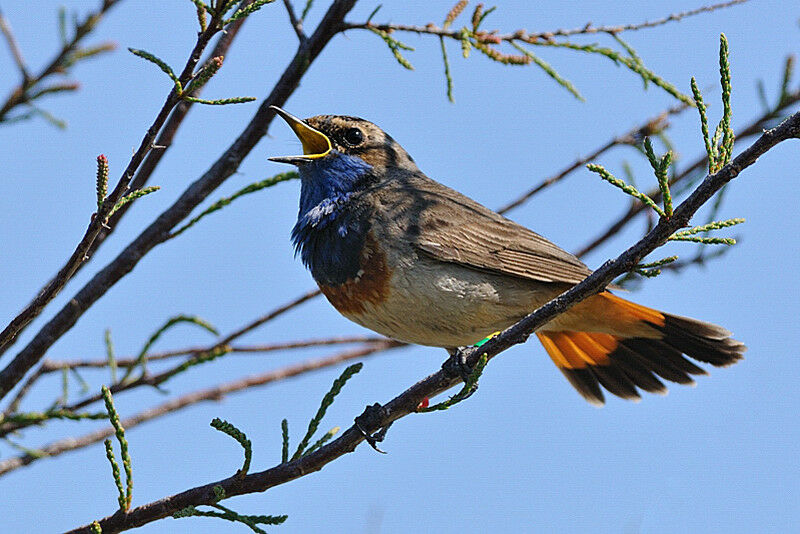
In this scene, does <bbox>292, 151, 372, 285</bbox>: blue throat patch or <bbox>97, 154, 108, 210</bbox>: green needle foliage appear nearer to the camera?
<bbox>97, 154, 108, 210</bbox>: green needle foliage

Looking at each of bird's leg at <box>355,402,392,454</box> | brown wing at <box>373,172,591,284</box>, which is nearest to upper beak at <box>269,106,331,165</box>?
brown wing at <box>373,172,591,284</box>

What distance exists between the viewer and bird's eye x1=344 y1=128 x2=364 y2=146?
17.5ft

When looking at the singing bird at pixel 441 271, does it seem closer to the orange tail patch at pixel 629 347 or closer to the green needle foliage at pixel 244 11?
the orange tail patch at pixel 629 347

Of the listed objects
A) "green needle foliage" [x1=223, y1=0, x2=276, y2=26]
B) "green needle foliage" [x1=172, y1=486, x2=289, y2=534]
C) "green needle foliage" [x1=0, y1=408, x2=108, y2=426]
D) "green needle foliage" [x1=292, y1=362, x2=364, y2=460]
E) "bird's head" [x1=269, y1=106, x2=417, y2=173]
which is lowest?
"green needle foliage" [x1=172, y1=486, x2=289, y2=534]

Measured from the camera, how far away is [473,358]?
3467 millimetres

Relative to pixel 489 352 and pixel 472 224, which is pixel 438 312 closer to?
pixel 472 224

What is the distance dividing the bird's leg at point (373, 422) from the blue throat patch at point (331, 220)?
2.71ft

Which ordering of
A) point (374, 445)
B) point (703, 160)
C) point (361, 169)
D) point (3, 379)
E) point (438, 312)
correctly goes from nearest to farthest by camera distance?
point (3, 379) < point (374, 445) < point (438, 312) < point (703, 160) < point (361, 169)

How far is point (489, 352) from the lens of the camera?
3359mm

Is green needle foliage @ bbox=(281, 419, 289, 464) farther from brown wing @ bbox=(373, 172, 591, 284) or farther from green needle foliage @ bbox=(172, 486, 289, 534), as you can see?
brown wing @ bbox=(373, 172, 591, 284)

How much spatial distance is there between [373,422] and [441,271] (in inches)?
40.3

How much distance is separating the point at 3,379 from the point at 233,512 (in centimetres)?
119

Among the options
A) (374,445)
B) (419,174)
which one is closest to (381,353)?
(419,174)

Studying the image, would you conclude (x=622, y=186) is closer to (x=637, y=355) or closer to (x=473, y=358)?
(x=473, y=358)
